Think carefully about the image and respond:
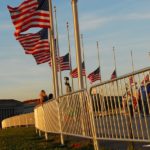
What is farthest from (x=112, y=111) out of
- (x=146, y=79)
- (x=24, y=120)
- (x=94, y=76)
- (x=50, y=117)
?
(x=24, y=120)

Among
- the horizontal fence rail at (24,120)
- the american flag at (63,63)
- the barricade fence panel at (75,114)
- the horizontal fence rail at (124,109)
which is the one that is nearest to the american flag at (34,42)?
the american flag at (63,63)

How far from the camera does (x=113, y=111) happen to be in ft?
29.1

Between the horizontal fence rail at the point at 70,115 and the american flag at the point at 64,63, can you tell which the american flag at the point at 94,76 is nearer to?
the american flag at the point at 64,63

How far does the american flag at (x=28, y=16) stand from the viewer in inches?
704

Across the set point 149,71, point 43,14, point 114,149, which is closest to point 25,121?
point 43,14

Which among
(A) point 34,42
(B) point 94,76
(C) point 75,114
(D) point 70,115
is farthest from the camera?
(B) point 94,76

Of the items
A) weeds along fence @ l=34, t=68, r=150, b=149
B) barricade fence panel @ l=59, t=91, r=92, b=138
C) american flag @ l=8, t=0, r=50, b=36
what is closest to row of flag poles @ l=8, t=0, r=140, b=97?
american flag @ l=8, t=0, r=50, b=36

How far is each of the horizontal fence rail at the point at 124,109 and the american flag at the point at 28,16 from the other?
8.72 metres

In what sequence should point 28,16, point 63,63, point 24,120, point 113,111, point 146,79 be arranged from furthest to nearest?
point 24,120 → point 63,63 → point 28,16 → point 113,111 → point 146,79

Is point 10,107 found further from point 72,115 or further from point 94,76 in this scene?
point 72,115

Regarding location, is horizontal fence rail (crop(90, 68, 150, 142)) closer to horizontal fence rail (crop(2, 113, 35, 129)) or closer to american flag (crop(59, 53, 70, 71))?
american flag (crop(59, 53, 70, 71))

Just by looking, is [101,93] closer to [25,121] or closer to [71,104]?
[71,104]

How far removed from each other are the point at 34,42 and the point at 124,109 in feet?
46.3

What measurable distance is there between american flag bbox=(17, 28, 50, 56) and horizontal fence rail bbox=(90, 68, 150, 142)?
12.3m
